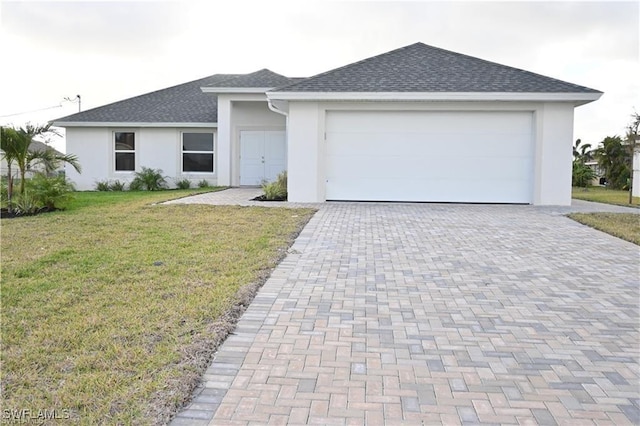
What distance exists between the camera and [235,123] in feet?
63.6

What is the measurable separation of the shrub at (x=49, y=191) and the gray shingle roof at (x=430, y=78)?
598 cm

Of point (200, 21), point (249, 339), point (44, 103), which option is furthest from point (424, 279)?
point (44, 103)

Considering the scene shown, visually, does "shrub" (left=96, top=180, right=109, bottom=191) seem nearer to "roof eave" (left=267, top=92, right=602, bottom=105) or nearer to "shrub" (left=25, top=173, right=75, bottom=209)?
"shrub" (left=25, top=173, right=75, bottom=209)

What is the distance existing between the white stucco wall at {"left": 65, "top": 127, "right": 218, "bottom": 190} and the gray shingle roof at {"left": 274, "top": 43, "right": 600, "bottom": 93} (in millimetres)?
8057

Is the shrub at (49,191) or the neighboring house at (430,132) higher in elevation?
the neighboring house at (430,132)

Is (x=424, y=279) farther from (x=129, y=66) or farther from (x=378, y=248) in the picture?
(x=129, y=66)

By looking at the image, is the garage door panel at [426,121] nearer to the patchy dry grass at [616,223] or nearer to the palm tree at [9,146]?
the patchy dry grass at [616,223]

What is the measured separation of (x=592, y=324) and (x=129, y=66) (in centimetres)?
2443

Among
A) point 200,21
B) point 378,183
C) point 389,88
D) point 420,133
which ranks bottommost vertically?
point 378,183

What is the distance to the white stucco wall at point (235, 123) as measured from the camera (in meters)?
18.8

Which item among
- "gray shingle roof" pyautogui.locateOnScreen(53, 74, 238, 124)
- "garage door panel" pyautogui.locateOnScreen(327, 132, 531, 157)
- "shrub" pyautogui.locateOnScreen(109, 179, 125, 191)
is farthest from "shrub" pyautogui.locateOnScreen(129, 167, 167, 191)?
"garage door panel" pyautogui.locateOnScreen(327, 132, 531, 157)

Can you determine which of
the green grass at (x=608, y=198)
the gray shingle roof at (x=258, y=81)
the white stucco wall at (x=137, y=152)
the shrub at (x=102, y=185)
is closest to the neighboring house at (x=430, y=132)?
the green grass at (x=608, y=198)

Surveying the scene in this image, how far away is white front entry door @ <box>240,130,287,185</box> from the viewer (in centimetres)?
1955

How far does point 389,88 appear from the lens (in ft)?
42.2
